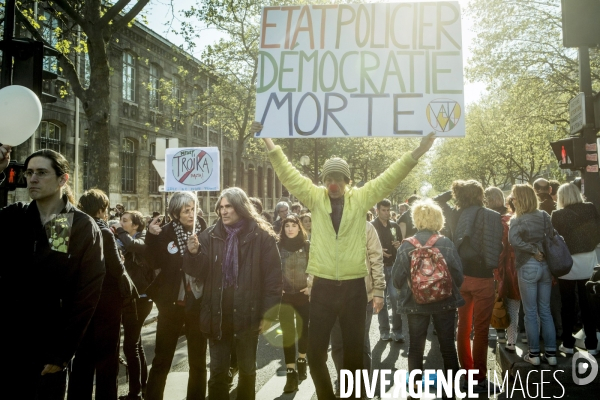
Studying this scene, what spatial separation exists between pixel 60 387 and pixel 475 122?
4309 cm

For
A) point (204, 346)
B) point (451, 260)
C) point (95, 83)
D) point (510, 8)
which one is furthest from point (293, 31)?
point (510, 8)

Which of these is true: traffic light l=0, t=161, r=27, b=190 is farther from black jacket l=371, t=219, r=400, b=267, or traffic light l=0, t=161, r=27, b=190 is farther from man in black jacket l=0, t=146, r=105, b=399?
black jacket l=371, t=219, r=400, b=267

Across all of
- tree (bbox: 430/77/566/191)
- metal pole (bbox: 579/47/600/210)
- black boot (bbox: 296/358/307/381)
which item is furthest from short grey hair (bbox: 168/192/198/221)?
tree (bbox: 430/77/566/191)

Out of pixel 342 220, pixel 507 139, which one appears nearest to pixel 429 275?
pixel 342 220

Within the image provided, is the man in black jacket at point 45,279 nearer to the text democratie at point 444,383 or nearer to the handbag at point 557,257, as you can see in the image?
the text democratie at point 444,383

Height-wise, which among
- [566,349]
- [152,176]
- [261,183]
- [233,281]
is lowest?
[566,349]

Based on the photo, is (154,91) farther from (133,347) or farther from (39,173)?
(39,173)

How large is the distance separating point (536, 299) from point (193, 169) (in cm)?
420

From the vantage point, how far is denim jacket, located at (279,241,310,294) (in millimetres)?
5930

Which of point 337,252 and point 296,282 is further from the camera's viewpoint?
point 296,282

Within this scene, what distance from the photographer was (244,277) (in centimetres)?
418

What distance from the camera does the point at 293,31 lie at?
15.3 ft

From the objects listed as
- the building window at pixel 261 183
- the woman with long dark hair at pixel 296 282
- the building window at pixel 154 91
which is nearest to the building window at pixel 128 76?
the building window at pixel 154 91

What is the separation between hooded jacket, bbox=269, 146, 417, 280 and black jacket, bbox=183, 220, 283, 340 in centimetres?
38
